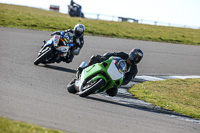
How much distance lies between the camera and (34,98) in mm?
8289

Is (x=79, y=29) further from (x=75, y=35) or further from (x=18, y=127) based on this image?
(x=18, y=127)

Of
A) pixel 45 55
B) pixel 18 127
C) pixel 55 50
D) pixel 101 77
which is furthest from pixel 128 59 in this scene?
pixel 18 127

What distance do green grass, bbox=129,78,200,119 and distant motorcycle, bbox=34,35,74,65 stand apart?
267 cm

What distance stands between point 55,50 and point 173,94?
157 inches

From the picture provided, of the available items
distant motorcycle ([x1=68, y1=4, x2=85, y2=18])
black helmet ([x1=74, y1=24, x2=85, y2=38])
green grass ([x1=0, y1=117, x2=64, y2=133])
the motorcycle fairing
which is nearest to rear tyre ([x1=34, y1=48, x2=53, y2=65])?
black helmet ([x1=74, y1=24, x2=85, y2=38])

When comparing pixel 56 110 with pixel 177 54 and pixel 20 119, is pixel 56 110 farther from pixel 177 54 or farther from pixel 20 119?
pixel 177 54

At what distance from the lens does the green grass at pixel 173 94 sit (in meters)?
10.8

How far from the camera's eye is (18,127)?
5453 mm

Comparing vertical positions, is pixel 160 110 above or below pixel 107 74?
below

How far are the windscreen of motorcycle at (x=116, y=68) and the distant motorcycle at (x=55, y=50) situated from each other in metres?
4.25

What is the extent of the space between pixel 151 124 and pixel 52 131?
272 centimetres

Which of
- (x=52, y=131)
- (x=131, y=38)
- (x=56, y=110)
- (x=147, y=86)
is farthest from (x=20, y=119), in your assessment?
(x=131, y=38)

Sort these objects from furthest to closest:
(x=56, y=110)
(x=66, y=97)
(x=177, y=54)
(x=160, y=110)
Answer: (x=177, y=54) < (x=160, y=110) < (x=66, y=97) < (x=56, y=110)

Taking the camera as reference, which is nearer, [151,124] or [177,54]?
[151,124]
